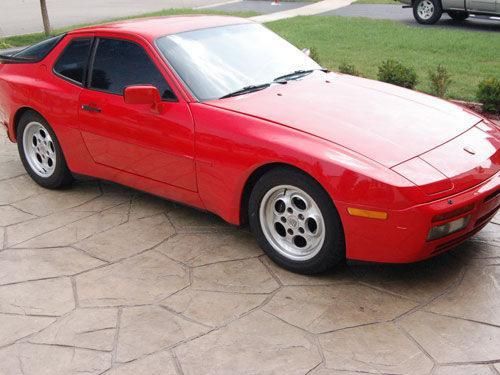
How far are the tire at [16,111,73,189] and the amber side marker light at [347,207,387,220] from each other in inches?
112

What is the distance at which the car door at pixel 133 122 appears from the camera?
450cm

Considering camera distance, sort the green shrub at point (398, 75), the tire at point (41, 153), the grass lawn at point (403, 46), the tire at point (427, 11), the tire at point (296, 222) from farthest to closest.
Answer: the tire at point (427, 11)
the grass lawn at point (403, 46)
the green shrub at point (398, 75)
the tire at point (41, 153)
the tire at point (296, 222)

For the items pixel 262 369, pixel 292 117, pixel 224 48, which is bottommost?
pixel 262 369

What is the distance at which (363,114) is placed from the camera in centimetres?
428

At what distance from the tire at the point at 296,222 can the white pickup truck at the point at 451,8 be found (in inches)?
469

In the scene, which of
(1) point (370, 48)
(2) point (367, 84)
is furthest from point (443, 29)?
(2) point (367, 84)

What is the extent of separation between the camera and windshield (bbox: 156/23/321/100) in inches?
182

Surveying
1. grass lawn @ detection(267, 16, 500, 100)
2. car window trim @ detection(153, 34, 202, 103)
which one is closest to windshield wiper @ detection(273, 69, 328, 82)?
car window trim @ detection(153, 34, 202, 103)

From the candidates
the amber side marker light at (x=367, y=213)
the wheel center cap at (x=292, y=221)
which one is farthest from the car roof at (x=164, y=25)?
the amber side marker light at (x=367, y=213)

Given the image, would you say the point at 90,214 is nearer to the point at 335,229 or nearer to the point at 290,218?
the point at 290,218

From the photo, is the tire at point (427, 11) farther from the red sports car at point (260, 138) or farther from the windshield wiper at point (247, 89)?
the windshield wiper at point (247, 89)

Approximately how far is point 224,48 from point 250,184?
123 centimetres

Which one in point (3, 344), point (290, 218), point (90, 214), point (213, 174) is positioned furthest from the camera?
point (90, 214)

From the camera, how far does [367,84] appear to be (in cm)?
498
